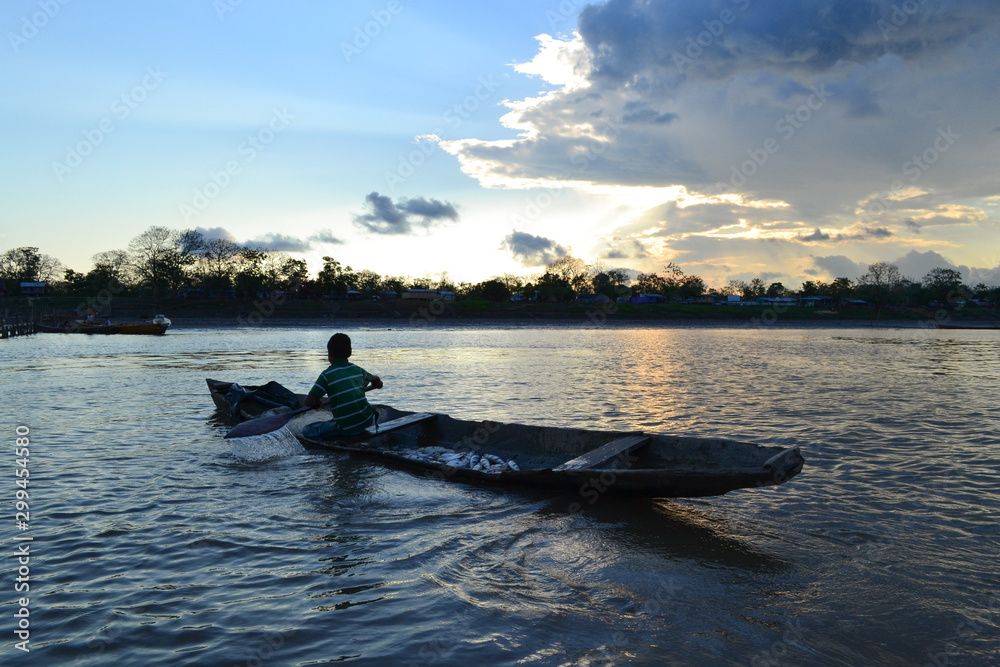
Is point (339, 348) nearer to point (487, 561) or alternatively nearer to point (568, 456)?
point (568, 456)

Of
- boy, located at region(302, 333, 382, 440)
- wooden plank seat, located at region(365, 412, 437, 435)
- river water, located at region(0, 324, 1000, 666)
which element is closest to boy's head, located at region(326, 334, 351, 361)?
boy, located at region(302, 333, 382, 440)

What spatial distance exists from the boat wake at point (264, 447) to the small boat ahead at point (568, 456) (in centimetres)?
24

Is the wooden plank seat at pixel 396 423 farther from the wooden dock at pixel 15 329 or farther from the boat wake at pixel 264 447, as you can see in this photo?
the wooden dock at pixel 15 329

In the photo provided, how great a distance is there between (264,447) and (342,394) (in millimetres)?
1851

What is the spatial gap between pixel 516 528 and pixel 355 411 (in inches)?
160

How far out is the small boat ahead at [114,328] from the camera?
50.3 m

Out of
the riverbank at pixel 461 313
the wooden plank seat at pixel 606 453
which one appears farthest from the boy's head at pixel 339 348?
the riverbank at pixel 461 313

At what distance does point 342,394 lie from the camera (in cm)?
954

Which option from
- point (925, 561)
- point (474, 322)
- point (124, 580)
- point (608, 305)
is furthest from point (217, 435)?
point (608, 305)

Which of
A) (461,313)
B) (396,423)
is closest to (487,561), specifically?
(396,423)

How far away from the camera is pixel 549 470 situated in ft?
24.3

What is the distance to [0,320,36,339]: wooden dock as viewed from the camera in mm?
47281

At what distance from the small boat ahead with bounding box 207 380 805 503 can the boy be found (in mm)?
201

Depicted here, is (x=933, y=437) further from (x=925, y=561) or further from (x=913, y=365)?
(x=913, y=365)
